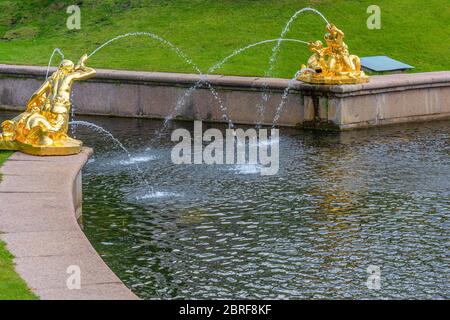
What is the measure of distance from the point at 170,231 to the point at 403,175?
416 cm

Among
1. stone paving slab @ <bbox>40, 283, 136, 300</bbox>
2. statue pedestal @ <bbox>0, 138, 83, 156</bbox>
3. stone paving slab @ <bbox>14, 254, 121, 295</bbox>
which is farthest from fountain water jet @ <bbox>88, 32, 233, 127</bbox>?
stone paving slab @ <bbox>40, 283, 136, 300</bbox>

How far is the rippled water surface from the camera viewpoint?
967 centimetres

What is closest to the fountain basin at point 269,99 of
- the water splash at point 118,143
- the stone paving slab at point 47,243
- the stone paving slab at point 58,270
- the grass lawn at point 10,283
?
the water splash at point 118,143

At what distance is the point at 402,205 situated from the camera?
41.3 feet

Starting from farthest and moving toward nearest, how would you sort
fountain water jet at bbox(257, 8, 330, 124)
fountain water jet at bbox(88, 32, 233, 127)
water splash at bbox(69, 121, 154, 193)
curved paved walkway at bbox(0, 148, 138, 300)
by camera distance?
1. fountain water jet at bbox(88, 32, 233, 127)
2. fountain water jet at bbox(257, 8, 330, 124)
3. water splash at bbox(69, 121, 154, 193)
4. curved paved walkway at bbox(0, 148, 138, 300)

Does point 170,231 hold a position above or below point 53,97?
below

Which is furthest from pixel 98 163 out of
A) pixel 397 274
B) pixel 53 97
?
pixel 397 274

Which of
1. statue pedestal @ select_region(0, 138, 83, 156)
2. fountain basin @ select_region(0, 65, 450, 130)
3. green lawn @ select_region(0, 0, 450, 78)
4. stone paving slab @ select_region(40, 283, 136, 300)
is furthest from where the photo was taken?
green lawn @ select_region(0, 0, 450, 78)

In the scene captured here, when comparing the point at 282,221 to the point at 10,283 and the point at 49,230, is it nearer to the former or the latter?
the point at 49,230

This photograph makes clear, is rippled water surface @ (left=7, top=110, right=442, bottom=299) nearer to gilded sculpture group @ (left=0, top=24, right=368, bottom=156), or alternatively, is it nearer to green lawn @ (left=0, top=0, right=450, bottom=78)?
gilded sculpture group @ (left=0, top=24, right=368, bottom=156)

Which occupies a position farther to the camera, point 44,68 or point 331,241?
point 44,68

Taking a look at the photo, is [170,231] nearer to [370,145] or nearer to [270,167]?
[270,167]

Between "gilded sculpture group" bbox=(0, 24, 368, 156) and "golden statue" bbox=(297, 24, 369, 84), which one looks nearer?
"gilded sculpture group" bbox=(0, 24, 368, 156)
